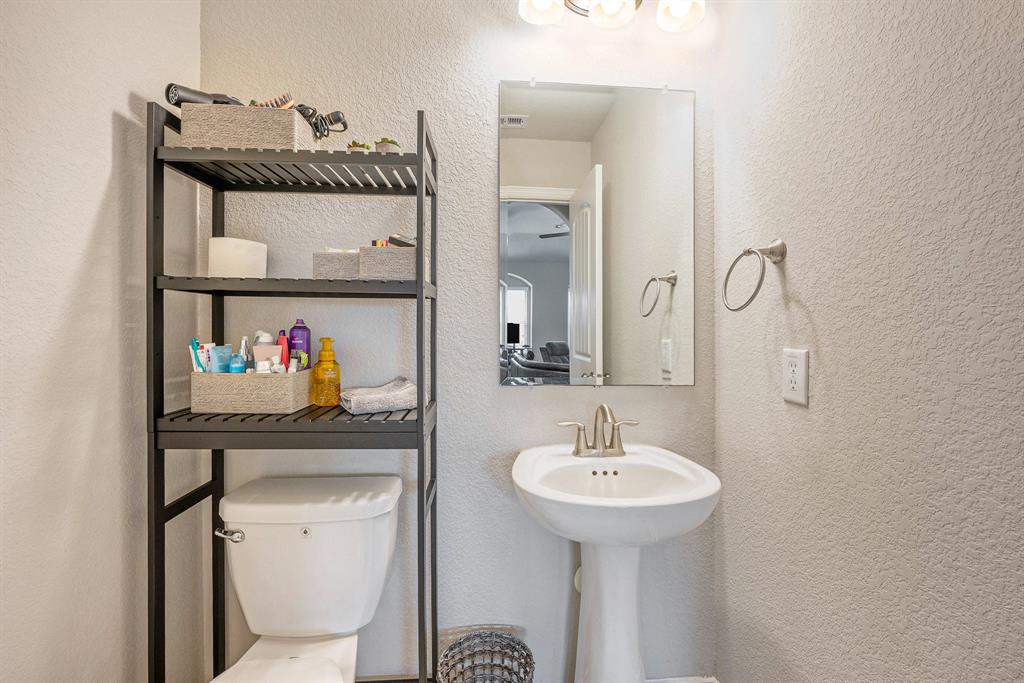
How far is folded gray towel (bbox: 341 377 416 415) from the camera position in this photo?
130cm

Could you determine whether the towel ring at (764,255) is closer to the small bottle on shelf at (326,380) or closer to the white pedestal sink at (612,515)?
the white pedestal sink at (612,515)

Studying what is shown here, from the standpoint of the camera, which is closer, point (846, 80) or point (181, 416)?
point (846, 80)

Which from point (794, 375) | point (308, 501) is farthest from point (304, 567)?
point (794, 375)

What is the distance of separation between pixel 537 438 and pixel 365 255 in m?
0.73

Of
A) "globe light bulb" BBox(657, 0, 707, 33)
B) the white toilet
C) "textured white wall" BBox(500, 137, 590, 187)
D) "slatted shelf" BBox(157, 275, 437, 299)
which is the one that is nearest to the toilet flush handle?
the white toilet

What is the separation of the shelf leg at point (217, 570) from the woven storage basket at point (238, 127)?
849 mm

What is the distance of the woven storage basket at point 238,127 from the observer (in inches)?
47.9

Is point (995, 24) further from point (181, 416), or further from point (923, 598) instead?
point (181, 416)

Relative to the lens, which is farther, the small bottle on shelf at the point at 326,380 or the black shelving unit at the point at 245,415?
the small bottle on shelf at the point at 326,380

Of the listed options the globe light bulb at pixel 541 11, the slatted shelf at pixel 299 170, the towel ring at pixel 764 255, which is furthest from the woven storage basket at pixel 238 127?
the towel ring at pixel 764 255

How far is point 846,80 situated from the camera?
1067 mm

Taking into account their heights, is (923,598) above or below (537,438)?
below

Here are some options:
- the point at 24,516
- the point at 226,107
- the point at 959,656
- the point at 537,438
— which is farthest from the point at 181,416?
the point at 959,656

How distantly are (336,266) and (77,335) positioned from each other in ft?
1.80
